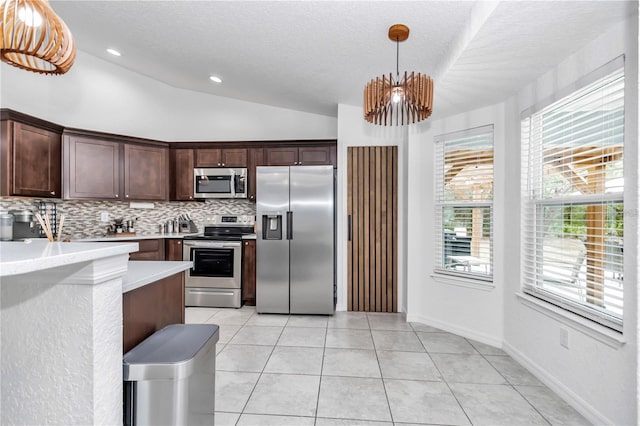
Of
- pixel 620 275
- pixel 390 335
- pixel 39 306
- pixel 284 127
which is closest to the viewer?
pixel 39 306

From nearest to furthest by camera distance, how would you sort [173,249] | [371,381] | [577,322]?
[577,322] < [371,381] < [173,249]

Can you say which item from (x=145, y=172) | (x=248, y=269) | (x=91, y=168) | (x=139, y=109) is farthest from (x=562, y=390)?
(x=139, y=109)

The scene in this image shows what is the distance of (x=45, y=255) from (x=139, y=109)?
451 centimetres

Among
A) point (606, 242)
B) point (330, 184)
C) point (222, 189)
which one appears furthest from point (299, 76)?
point (606, 242)

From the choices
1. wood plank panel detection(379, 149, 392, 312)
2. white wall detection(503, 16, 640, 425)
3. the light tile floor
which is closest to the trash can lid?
the light tile floor

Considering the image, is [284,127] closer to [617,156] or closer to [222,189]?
[222,189]

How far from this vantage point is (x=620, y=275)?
5.73ft

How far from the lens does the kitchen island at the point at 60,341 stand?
977 mm

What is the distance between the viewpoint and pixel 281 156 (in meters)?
4.42

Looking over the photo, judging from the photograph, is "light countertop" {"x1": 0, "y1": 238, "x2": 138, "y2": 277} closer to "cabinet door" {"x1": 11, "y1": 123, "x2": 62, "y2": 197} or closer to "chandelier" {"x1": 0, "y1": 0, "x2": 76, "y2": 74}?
"chandelier" {"x1": 0, "y1": 0, "x2": 76, "y2": 74}

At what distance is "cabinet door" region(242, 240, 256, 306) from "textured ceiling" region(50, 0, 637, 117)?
2.10 m

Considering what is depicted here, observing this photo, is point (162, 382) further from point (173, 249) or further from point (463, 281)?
point (173, 249)

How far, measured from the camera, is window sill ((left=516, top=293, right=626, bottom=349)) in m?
1.72

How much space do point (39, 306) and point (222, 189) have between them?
3550mm
